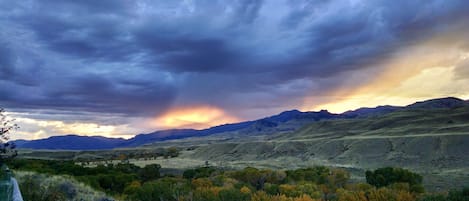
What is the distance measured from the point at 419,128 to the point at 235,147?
4931 cm

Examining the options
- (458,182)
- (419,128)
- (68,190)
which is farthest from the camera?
(419,128)

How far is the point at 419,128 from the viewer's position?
347ft

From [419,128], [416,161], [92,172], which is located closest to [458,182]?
[416,161]

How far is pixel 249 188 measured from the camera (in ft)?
99.8

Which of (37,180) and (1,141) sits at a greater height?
(1,141)

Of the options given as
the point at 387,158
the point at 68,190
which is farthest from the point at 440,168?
the point at 68,190

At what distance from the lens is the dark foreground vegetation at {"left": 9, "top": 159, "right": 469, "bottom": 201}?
61.7ft

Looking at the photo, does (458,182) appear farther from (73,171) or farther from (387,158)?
(73,171)

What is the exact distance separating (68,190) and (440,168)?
196ft

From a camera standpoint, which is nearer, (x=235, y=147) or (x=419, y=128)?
(x=419, y=128)

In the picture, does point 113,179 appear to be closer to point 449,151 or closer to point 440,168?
point 440,168

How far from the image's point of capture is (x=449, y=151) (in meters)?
72.4

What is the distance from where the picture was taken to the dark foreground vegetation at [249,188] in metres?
18.8

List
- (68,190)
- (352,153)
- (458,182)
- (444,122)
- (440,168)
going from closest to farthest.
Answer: (68,190), (458,182), (440,168), (352,153), (444,122)
